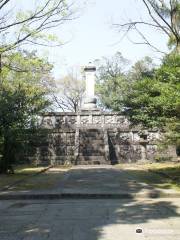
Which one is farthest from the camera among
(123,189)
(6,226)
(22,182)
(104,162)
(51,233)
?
(104,162)

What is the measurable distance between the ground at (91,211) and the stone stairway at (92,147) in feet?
37.0

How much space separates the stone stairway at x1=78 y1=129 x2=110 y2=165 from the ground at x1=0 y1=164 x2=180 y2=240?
11.3m

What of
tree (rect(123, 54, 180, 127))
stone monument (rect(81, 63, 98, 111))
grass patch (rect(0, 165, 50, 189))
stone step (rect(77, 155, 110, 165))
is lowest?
grass patch (rect(0, 165, 50, 189))

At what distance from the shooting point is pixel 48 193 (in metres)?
11.3

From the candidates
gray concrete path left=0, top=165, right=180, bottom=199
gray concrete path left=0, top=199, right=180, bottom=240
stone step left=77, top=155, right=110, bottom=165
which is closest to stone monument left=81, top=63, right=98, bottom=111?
stone step left=77, top=155, right=110, bottom=165

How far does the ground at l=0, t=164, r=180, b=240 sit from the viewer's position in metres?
6.71

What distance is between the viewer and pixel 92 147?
26641 mm

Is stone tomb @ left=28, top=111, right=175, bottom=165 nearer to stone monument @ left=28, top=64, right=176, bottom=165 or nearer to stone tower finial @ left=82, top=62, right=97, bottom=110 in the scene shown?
stone monument @ left=28, top=64, right=176, bottom=165

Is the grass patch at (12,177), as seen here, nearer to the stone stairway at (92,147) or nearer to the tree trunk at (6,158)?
the tree trunk at (6,158)

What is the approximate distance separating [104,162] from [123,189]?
13027 millimetres

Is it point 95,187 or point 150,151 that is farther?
point 150,151

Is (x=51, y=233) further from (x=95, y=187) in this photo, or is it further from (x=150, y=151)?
(x=150, y=151)

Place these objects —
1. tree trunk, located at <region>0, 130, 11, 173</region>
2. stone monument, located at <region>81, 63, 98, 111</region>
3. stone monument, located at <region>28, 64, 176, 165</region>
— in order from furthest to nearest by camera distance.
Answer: stone monument, located at <region>81, 63, 98, 111</region>
stone monument, located at <region>28, 64, 176, 165</region>
tree trunk, located at <region>0, 130, 11, 173</region>

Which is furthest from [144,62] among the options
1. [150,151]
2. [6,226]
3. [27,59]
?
[6,226]
